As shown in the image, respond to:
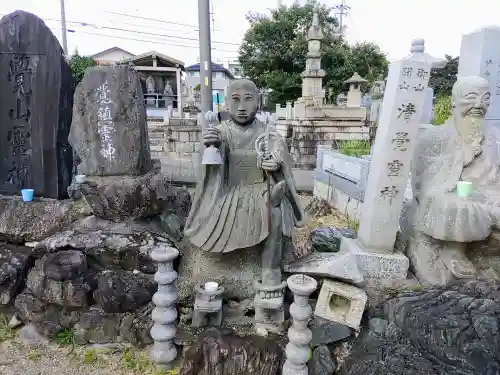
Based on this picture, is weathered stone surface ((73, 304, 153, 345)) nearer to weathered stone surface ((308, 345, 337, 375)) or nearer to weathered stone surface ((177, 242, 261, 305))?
weathered stone surface ((177, 242, 261, 305))

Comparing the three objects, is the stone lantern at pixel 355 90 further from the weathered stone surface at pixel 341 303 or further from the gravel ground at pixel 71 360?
the gravel ground at pixel 71 360

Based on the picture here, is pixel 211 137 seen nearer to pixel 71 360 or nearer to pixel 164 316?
pixel 164 316

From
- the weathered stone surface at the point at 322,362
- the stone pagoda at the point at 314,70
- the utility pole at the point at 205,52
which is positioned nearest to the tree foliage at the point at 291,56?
the stone pagoda at the point at 314,70

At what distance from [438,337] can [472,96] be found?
2032 mm

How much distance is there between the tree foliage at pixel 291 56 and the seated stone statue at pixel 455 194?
20.1 m

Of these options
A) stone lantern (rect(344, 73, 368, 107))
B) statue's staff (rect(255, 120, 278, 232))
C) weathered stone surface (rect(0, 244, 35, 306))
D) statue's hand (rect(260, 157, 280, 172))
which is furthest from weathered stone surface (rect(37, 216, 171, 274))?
stone lantern (rect(344, 73, 368, 107))

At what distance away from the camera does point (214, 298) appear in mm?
3031

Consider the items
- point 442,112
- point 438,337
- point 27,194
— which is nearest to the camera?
point 438,337

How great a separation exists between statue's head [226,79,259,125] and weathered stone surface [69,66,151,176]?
1190 millimetres

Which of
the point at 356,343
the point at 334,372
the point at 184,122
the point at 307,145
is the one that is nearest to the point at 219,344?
the point at 334,372

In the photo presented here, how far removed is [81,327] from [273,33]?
899 inches

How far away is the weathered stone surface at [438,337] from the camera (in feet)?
6.98

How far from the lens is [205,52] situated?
7746mm

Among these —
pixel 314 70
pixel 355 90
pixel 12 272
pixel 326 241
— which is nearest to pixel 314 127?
pixel 314 70
